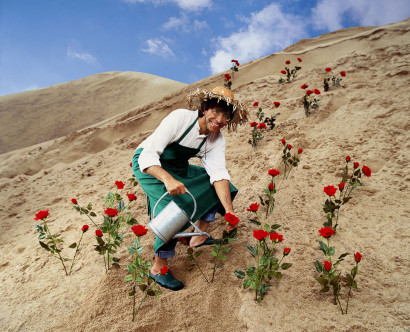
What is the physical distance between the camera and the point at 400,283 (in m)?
1.61

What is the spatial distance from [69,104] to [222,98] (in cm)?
2185

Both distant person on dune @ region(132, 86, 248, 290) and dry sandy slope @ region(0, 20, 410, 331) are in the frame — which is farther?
distant person on dune @ region(132, 86, 248, 290)

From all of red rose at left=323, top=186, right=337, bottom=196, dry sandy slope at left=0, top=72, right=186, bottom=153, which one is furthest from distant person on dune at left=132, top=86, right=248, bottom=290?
dry sandy slope at left=0, top=72, right=186, bottom=153

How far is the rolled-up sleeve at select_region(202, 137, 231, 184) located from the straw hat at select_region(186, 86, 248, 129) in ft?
0.90

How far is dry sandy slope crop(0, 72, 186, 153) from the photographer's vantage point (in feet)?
51.6

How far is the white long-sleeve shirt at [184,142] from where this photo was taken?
1922 millimetres

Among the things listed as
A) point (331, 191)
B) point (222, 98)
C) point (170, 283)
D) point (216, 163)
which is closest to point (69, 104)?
point (216, 163)

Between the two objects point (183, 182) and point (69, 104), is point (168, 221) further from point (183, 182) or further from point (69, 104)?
point (69, 104)

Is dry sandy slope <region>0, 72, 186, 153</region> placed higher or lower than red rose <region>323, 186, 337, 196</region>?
higher

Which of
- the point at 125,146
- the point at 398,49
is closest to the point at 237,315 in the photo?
the point at 125,146

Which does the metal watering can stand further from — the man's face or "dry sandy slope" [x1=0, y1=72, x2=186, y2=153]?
"dry sandy slope" [x1=0, y1=72, x2=186, y2=153]

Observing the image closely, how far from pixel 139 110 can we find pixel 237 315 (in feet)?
25.6

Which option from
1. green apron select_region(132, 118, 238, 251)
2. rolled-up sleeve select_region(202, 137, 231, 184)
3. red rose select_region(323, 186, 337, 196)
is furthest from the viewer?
rolled-up sleeve select_region(202, 137, 231, 184)

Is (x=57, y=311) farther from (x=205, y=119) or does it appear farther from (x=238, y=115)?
(x=238, y=115)
